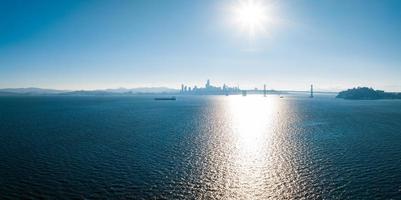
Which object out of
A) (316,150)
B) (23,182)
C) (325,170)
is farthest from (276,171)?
(23,182)

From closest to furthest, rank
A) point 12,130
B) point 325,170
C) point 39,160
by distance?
point 325,170
point 39,160
point 12,130

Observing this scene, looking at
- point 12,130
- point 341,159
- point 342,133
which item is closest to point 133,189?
point 341,159

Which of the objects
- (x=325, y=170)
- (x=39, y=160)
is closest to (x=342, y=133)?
(x=325, y=170)

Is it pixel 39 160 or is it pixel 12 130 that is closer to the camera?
pixel 39 160

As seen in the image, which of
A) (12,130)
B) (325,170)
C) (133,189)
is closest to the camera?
(133,189)

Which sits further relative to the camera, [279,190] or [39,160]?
[39,160]

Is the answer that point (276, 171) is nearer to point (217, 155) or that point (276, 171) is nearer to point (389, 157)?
point (217, 155)

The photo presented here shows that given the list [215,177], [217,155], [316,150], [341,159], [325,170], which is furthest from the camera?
[316,150]

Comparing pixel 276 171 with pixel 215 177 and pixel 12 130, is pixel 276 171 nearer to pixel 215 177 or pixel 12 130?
pixel 215 177

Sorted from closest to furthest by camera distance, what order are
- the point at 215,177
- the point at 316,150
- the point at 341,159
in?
the point at 215,177
the point at 341,159
the point at 316,150
